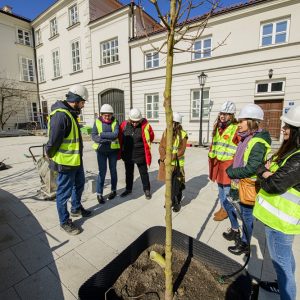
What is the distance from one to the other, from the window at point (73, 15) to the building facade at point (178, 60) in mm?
68

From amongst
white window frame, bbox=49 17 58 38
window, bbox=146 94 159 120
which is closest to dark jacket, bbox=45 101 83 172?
window, bbox=146 94 159 120

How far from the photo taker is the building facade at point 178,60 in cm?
933

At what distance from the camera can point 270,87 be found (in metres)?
9.77

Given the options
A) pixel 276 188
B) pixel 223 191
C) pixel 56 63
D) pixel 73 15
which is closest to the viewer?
pixel 276 188

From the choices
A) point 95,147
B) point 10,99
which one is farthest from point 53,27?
point 95,147

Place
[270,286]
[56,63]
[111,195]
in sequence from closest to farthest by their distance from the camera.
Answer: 1. [270,286]
2. [111,195]
3. [56,63]

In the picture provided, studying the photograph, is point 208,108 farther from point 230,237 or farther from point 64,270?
point 64,270

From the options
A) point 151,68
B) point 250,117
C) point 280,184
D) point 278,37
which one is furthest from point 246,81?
point 280,184

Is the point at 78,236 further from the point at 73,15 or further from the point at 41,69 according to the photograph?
the point at 41,69

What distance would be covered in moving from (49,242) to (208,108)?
10634mm

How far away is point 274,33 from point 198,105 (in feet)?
15.5

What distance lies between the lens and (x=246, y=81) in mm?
10219

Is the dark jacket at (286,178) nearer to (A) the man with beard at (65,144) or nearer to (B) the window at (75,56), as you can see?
(A) the man with beard at (65,144)

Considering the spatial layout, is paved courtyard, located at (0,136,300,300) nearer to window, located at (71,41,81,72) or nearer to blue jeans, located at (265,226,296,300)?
blue jeans, located at (265,226,296,300)
